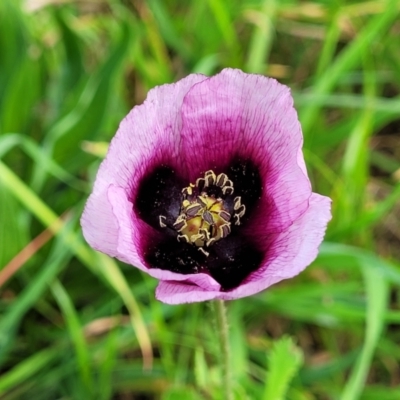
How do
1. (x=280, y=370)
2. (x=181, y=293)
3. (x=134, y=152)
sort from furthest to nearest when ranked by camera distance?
(x=280, y=370), (x=134, y=152), (x=181, y=293)

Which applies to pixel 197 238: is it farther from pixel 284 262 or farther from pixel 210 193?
pixel 284 262

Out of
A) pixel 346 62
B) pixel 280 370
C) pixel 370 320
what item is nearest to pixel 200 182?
pixel 280 370

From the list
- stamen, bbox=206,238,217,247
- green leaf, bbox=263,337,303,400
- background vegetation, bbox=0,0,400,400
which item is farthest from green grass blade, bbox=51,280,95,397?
stamen, bbox=206,238,217,247

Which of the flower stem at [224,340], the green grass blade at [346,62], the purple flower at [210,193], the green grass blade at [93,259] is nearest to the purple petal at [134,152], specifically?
the purple flower at [210,193]

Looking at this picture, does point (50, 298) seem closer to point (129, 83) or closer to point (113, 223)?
point (129, 83)

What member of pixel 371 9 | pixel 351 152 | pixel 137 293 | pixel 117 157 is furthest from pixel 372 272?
pixel 371 9
